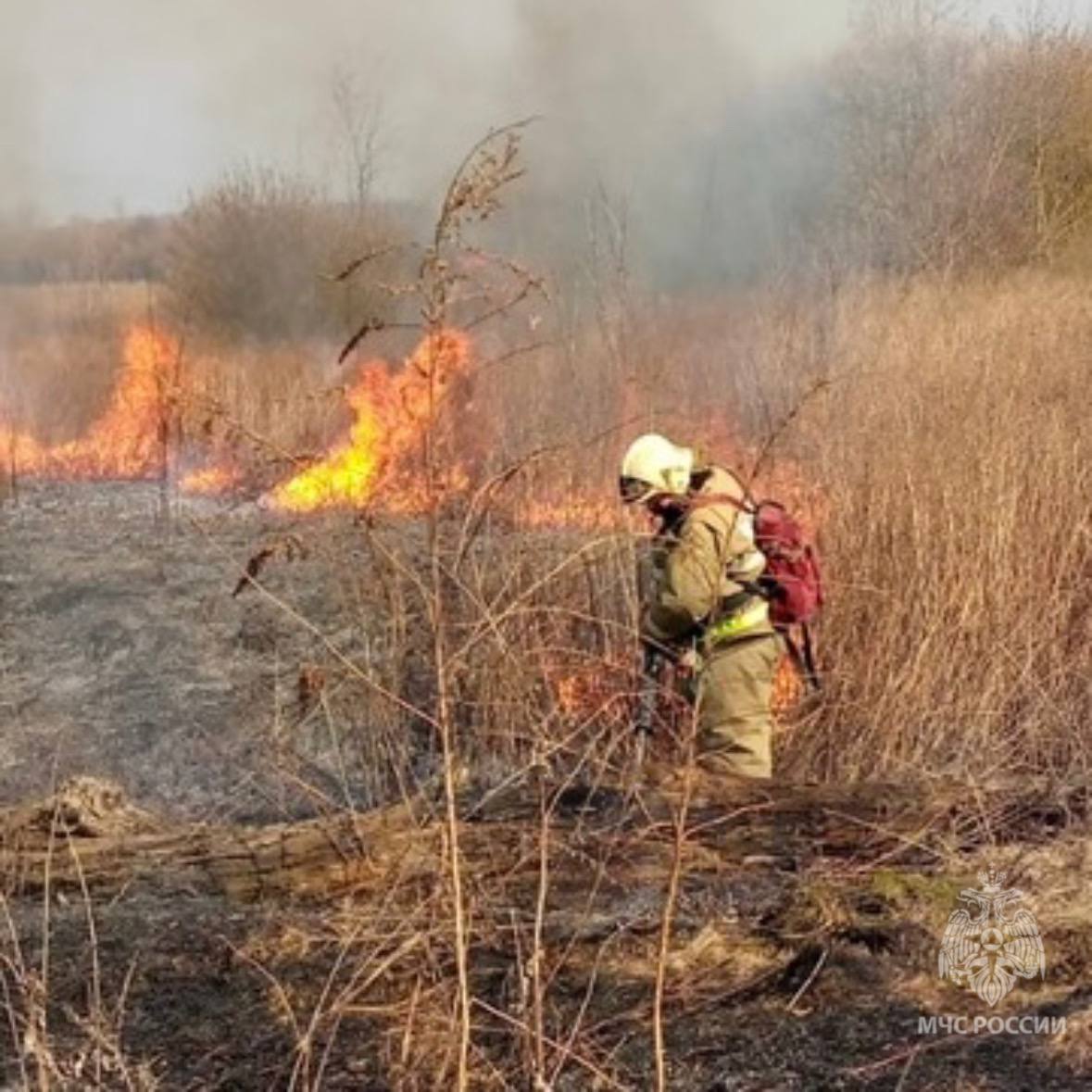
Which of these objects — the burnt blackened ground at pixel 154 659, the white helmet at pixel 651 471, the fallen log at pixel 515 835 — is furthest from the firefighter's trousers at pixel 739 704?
the burnt blackened ground at pixel 154 659

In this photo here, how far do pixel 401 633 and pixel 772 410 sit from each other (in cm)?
489

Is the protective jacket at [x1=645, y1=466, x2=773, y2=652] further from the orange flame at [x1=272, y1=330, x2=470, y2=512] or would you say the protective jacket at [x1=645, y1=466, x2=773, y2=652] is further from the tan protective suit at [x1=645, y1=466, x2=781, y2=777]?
the orange flame at [x1=272, y1=330, x2=470, y2=512]

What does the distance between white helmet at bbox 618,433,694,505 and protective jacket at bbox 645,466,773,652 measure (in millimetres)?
93

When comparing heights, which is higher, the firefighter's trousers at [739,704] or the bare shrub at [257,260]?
the bare shrub at [257,260]

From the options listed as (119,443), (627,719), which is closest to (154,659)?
(627,719)

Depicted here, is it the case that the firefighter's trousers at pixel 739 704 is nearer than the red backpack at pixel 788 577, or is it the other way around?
the red backpack at pixel 788 577

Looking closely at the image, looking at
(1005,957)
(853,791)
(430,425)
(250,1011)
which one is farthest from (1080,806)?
(430,425)

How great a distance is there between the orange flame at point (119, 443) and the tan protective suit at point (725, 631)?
14680 mm

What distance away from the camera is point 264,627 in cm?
977

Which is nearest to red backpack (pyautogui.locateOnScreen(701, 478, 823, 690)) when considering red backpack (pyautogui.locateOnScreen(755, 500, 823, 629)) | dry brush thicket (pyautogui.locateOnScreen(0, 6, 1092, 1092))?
red backpack (pyautogui.locateOnScreen(755, 500, 823, 629))

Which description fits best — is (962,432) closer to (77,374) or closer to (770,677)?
(770,677)

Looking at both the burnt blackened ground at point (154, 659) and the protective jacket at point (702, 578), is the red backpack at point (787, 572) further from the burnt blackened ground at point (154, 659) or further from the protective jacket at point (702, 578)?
the burnt blackened ground at point (154, 659)

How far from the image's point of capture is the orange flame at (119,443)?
20047mm

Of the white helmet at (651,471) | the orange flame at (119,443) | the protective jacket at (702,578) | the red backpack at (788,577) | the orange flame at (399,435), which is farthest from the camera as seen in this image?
the orange flame at (119,443)
